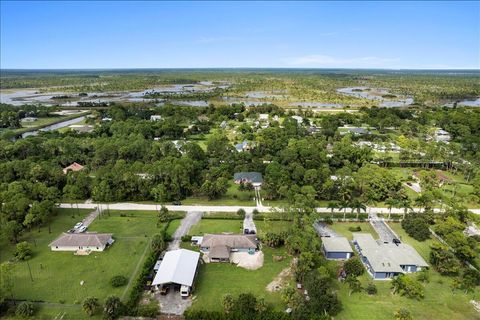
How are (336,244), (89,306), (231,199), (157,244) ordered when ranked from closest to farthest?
(89,306), (157,244), (336,244), (231,199)

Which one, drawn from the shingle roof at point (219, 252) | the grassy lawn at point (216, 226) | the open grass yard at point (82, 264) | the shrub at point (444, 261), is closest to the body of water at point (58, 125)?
the open grass yard at point (82, 264)

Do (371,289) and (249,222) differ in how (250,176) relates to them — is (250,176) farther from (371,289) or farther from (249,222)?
(371,289)

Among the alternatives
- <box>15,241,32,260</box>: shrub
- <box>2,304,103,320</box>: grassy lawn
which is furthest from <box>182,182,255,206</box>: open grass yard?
<box>2,304,103,320</box>: grassy lawn

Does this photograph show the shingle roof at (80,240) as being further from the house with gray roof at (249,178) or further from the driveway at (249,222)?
the house with gray roof at (249,178)

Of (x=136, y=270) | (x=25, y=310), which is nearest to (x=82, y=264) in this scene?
(x=136, y=270)

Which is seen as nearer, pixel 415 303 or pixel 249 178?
pixel 415 303

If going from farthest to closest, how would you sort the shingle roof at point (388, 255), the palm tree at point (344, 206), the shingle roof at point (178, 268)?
the palm tree at point (344, 206) → the shingle roof at point (388, 255) → the shingle roof at point (178, 268)
